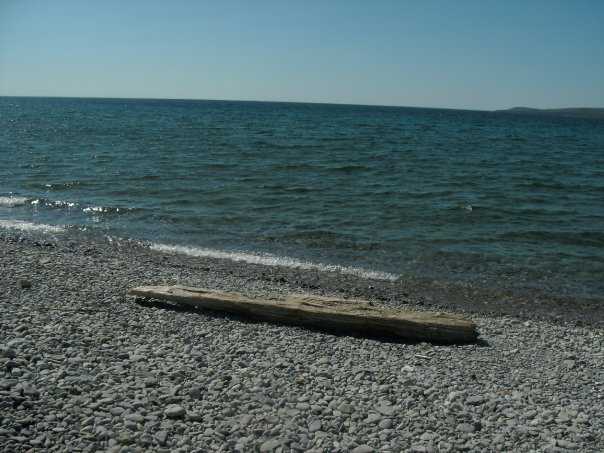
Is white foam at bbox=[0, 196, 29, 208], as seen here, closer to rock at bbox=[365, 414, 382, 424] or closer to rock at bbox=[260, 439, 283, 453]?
rock at bbox=[260, 439, 283, 453]

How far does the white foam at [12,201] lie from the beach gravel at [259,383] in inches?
416

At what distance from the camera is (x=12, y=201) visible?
20328mm

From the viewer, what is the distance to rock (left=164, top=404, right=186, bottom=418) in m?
5.94

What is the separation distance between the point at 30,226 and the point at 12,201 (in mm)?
4238

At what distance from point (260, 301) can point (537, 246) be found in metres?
10.4

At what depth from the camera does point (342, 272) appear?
44.8ft

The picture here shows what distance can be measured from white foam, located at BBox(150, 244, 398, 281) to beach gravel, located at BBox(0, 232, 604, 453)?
12.6 feet

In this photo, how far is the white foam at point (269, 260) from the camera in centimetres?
1366

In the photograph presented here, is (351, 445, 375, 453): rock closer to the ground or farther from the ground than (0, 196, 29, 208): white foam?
closer to the ground

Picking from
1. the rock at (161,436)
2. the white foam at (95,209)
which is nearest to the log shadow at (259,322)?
the rock at (161,436)

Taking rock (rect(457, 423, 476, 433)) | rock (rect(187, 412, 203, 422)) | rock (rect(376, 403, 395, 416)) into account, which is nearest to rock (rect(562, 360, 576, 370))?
rock (rect(457, 423, 476, 433))

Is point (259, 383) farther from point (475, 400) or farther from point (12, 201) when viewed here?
point (12, 201)

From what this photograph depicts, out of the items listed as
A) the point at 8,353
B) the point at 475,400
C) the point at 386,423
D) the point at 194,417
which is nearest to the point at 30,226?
the point at 8,353

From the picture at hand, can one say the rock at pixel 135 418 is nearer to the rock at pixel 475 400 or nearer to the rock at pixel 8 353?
the rock at pixel 8 353
